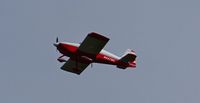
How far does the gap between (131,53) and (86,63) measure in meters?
4.60

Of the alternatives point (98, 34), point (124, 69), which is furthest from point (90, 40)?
point (124, 69)

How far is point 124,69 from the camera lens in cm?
6228

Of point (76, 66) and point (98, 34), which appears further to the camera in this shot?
point (76, 66)

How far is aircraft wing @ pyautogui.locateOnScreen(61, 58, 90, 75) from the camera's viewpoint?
61.8 m

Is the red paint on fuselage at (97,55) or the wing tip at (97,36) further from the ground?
the wing tip at (97,36)

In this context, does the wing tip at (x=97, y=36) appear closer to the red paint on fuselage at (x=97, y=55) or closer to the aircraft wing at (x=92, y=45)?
the aircraft wing at (x=92, y=45)

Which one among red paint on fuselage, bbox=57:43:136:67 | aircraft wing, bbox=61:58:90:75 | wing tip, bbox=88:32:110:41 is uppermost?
wing tip, bbox=88:32:110:41

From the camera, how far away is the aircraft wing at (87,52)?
58.3m

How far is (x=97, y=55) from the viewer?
60.3 metres

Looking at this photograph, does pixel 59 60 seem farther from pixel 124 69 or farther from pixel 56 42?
pixel 124 69

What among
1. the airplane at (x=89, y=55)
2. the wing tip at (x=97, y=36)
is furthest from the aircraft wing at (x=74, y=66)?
the wing tip at (x=97, y=36)

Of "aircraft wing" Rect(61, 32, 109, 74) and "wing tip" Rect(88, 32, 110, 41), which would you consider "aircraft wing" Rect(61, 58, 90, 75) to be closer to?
"aircraft wing" Rect(61, 32, 109, 74)

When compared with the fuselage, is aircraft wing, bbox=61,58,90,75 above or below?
below

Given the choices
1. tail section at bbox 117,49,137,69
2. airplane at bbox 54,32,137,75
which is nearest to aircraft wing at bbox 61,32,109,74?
airplane at bbox 54,32,137,75
